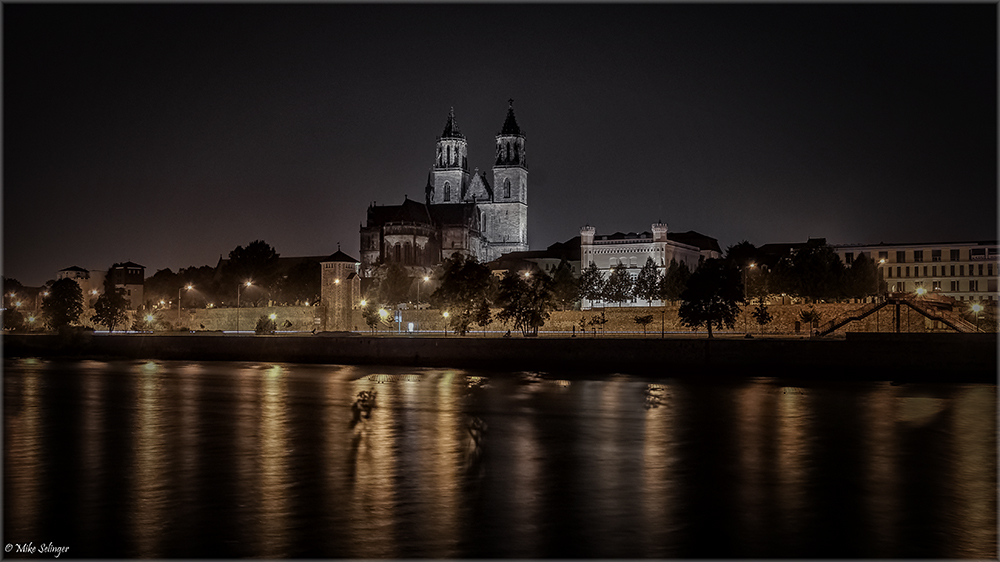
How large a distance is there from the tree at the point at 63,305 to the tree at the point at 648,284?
51988 millimetres

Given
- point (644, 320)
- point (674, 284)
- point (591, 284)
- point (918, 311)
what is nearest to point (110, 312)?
point (591, 284)

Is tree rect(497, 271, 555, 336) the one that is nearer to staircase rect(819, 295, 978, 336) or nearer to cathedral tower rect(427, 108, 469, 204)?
staircase rect(819, 295, 978, 336)

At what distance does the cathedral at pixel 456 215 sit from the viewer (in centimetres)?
11262

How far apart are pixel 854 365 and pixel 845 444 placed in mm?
15624

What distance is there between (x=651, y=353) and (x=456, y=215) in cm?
8173

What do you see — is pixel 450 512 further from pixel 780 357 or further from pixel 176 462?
pixel 780 357

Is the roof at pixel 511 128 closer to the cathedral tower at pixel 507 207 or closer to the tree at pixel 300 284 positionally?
the cathedral tower at pixel 507 207

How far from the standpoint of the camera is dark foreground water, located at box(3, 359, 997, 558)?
50.5 ft

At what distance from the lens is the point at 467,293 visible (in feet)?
231

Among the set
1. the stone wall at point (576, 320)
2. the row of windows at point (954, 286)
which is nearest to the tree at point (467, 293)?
the stone wall at point (576, 320)

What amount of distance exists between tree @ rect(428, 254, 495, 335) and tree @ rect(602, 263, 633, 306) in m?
15.6

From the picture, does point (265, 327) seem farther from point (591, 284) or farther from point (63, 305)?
point (591, 284)

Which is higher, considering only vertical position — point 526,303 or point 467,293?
point 467,293

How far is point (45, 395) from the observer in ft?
123
